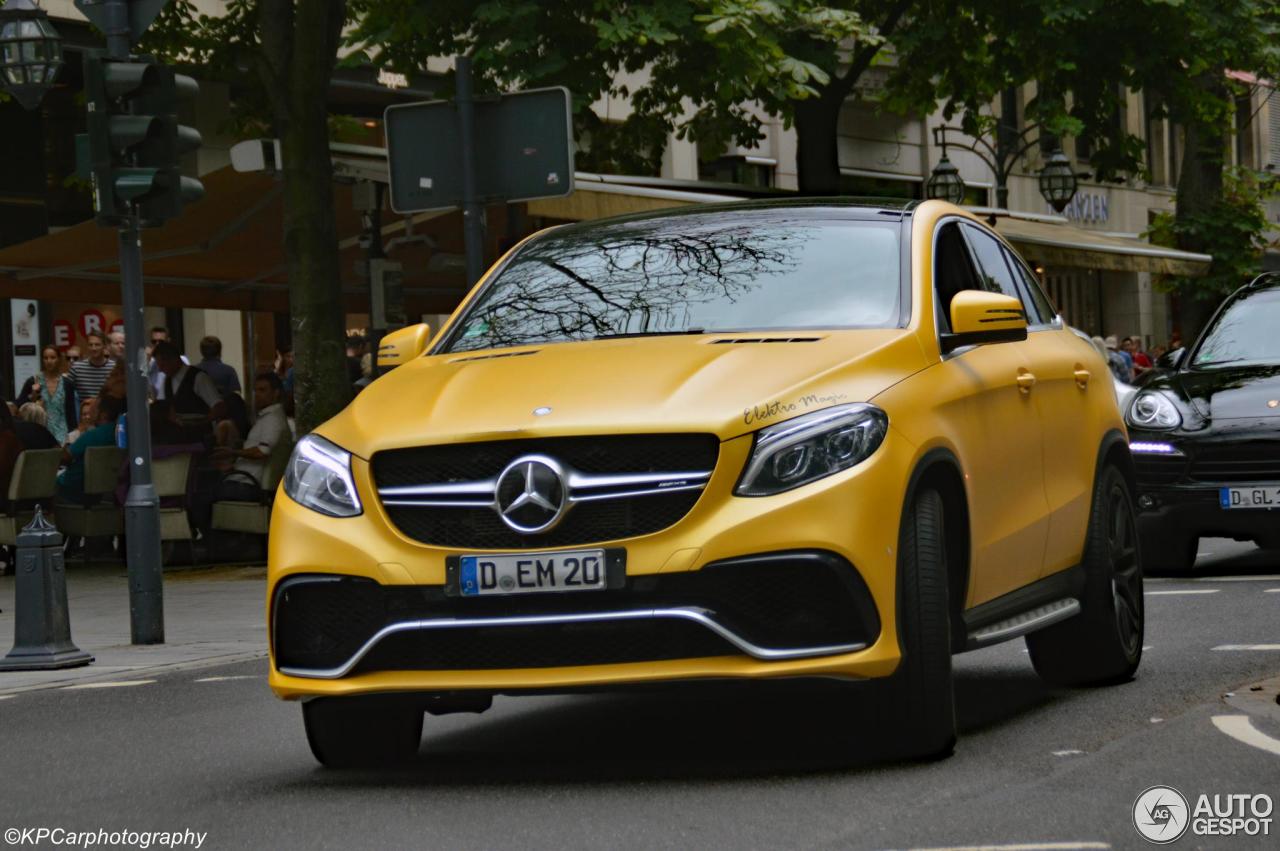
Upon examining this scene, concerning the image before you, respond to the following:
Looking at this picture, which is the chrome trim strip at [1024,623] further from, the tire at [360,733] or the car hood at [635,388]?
the tire at [360,733]

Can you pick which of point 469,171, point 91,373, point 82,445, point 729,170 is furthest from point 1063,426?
point 729,170

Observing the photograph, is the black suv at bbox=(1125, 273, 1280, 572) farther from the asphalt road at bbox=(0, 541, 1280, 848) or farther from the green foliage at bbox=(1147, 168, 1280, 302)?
the green foliage at bbox=(1147, 168, 1280, 302)

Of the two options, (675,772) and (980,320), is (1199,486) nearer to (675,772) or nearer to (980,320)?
(980,320)

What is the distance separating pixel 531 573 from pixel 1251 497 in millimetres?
7420

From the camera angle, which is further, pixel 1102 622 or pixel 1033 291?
pixel 1033 291

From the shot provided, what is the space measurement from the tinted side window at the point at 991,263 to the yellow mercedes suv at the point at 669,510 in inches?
34.0

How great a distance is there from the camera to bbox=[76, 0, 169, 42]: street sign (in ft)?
40.2

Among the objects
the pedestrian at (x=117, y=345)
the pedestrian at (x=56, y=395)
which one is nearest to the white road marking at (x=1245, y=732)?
the pedestrian at (x=117, y=345)

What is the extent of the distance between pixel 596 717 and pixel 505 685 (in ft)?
5.63

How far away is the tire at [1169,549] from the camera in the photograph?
1320cm

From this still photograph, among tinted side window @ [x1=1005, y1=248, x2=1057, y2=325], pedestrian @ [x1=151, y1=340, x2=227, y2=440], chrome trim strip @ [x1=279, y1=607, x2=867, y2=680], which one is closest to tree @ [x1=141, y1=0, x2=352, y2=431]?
pedestrian @ [x1=151, y1=340, x2=227, y2=440]

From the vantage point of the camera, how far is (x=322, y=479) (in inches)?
263

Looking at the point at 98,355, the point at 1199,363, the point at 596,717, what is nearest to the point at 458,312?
the point at 596,717

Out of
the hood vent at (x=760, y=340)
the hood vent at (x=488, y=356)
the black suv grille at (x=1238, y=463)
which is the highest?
the hood vent at (x=760, y=340)
